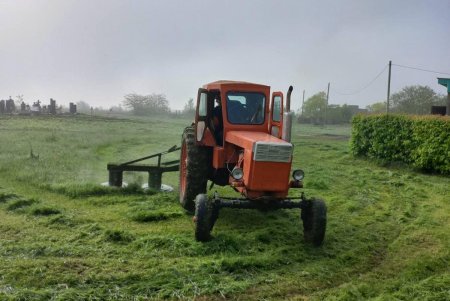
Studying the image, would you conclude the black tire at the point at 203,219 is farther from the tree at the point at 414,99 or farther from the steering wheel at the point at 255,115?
the tree at the point at 414,99

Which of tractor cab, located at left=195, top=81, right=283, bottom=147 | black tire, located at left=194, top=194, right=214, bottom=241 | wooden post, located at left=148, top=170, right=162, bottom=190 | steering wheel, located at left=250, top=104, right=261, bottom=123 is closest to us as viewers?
black tire, located at left=194, top=194, right=214, bottom=241

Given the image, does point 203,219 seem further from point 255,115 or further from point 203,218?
point 255,115

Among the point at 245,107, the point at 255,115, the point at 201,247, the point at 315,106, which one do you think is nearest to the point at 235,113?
the point at 245,107

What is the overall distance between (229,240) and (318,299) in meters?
1.82

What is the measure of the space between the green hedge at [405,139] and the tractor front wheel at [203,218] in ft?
33.6

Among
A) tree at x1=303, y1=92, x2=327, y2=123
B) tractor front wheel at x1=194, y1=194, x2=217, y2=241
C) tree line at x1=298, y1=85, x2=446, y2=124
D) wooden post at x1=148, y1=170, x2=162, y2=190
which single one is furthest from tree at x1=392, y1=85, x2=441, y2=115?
tractor front wheel at x1=194, y1=194, x2=217, y2=241

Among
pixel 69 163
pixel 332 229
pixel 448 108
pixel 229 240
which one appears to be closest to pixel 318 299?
pixel 229 240

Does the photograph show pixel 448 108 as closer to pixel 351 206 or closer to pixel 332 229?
pixel 351 206

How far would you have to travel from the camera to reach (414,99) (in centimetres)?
4453

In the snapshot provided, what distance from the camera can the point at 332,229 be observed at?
25.5 ft

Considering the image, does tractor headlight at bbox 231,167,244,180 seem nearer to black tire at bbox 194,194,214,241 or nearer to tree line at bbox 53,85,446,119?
black tire at bbox 194,194,214,241

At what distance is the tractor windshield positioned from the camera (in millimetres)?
7895

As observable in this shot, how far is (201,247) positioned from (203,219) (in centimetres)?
39

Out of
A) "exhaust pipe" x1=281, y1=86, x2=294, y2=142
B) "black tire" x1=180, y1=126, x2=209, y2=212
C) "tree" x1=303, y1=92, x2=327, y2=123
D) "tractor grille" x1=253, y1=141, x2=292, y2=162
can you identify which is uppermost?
"tree" x1=303, y1=92, x2=327, y2=123
